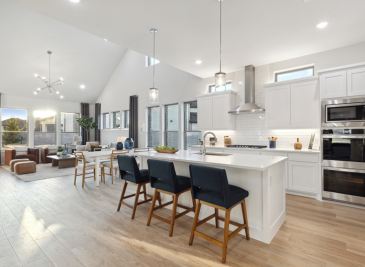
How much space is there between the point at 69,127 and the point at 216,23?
994 cm

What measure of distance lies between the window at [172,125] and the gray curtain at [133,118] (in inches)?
62.2

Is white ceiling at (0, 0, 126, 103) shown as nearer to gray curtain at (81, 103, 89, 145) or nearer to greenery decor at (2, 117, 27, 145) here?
gray curtain at (81, 103, 89, 145)

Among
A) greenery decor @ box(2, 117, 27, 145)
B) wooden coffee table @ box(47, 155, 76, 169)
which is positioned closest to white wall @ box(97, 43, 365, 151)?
wooden coffee table @ box(47, 155, 76, 169)

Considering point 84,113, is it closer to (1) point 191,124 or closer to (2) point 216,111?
(1) point 191,124

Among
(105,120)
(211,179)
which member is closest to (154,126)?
(105,120)

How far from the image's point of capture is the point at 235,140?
5.43 m

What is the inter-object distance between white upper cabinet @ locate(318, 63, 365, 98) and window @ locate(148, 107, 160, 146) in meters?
5.41

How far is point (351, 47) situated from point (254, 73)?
75.2 inches

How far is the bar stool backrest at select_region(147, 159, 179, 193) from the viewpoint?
2.39 meters

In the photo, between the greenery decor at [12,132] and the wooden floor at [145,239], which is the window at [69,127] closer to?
the greenery decor at [12,132]

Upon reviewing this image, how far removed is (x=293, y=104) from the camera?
13.5 feet

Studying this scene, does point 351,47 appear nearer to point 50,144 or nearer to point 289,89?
point 289,89

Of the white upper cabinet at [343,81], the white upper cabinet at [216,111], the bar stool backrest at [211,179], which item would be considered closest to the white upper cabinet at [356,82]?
the white upper cabinet at [343,81]

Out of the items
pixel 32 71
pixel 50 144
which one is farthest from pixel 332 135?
pixel 50 144
